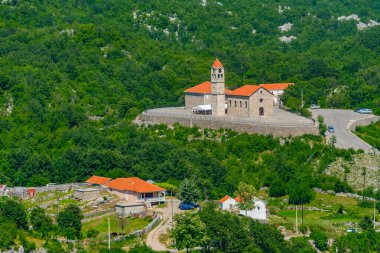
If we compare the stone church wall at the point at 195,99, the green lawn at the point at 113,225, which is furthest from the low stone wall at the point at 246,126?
the green lawn at the point at 113,225

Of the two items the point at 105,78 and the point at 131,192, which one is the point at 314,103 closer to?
the point at 105,78

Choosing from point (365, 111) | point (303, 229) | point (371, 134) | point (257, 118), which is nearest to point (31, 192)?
point (257, 118)

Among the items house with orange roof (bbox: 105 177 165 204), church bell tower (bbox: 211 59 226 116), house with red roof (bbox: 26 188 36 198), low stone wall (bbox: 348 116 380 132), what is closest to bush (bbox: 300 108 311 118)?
low stone wall (bbox: 348 116 380 132)

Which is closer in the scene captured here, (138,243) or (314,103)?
(138,243)

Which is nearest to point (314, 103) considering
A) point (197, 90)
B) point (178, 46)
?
point (197, 90)

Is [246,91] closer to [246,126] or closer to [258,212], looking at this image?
[246,126]

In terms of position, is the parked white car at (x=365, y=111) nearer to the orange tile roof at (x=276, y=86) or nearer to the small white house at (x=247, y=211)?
the orange tile roof at (x=276, y=86)

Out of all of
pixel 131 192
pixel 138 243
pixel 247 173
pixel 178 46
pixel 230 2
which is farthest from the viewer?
pixel 230 2
